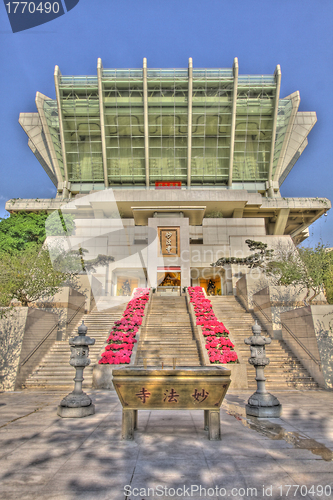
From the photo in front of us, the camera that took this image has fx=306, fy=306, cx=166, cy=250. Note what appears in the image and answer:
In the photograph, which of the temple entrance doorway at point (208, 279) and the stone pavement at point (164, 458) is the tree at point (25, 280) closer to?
the stone pavement at point (164, 458)

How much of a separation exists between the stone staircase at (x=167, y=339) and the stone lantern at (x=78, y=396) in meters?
3.66

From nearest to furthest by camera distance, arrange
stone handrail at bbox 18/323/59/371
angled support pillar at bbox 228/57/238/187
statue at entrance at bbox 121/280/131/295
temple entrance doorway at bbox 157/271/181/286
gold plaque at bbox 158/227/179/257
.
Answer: stone handrail at bbox 18/323/59/371
gold plaque at bbox 158/227/179/257
temple entrance doorway at bbox 157/271/181/286
statue at entrance at bbox 121/280/131/295
angled support pillar at bbox 228/57/238/187

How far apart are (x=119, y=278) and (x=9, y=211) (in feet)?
63.7

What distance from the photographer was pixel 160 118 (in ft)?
137

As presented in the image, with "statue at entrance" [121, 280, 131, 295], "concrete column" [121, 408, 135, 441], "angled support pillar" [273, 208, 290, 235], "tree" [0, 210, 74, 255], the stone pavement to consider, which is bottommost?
the stone pavement

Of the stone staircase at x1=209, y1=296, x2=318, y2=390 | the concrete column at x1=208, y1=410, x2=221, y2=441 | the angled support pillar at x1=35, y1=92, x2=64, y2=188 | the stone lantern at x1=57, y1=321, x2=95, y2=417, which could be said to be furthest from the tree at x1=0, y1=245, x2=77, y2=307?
the angled support pillar at x1=35, y1=92, x2=64, y2=188

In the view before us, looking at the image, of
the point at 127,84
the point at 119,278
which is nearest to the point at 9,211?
the point at 119,278

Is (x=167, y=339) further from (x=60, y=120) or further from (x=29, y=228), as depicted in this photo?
(x=60, y=120)

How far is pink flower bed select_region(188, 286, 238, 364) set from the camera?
1112cm

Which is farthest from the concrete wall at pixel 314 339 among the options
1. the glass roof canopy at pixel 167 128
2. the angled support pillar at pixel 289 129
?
the angled support pillar at pixel 289 129

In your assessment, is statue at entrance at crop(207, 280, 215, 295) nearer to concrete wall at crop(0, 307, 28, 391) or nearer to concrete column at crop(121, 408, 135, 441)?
concrete wall at crop(0, 307, 28, 391)

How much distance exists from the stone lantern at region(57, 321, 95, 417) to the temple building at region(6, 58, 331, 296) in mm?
25579

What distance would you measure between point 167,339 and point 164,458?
31.2ft

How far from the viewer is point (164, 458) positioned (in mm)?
4277
